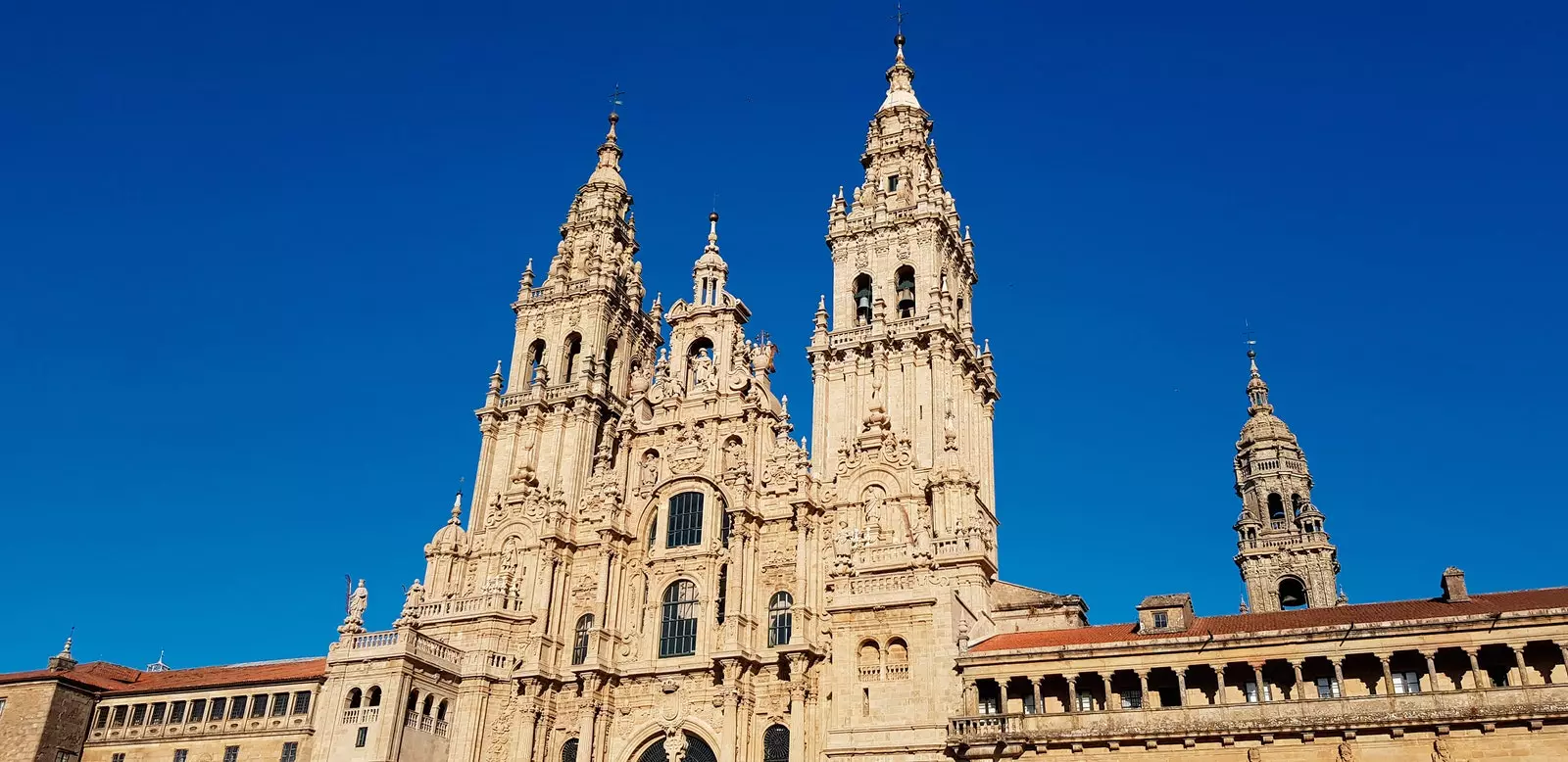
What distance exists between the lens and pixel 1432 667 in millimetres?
36531

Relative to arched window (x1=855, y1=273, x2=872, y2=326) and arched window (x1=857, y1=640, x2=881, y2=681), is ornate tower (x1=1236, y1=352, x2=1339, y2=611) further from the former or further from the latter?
arched window (x1=857, y1=640, x2=881, y2=681)

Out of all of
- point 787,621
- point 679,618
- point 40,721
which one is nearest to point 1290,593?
point 787,621

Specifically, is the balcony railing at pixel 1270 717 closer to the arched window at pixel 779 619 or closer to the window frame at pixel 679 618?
the arched window at pixel 779 619

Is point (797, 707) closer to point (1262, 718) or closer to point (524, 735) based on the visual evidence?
point (524, 735)

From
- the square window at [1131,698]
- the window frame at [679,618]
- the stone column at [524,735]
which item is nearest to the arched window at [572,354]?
the window frame at [679,618]

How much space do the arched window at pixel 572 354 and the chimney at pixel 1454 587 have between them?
39483mm

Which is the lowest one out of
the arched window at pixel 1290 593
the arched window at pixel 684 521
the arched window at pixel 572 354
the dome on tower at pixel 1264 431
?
the arched window at pixel 684 521

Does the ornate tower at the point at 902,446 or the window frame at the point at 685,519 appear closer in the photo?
the ornate tower at the point at 902,446

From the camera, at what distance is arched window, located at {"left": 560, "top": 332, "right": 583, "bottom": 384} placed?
62688mm

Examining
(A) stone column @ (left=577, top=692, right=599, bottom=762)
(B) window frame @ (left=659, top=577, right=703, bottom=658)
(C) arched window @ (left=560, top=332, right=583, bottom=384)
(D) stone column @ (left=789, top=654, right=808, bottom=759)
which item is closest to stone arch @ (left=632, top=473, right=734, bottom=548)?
(B) window frame @ (left=659, top=577, right=703, bottom=658)

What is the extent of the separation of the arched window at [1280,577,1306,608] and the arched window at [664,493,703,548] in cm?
3741

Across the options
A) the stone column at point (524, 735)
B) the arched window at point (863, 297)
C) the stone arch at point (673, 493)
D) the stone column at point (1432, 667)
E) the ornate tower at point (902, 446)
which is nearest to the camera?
the stone column at point (1432, 667)

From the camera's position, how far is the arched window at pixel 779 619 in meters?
51.2

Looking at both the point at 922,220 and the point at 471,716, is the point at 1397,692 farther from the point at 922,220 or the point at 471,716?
the point at 471,716
